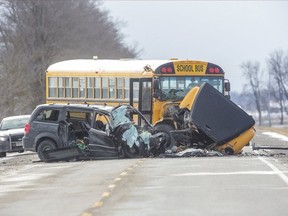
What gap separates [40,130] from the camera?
25047mm

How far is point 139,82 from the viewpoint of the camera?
30422 mm

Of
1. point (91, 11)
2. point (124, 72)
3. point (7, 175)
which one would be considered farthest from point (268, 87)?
point (7, 175)

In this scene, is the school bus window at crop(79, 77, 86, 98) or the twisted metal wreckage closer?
the twisted metal wreckage

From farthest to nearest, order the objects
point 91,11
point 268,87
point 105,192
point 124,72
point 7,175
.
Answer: point 268,87, point 91,11, point 124,72, point 7,175, point 105,192

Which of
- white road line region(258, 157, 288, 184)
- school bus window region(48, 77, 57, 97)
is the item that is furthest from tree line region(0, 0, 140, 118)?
white road line region(258, 157, 288, 184)

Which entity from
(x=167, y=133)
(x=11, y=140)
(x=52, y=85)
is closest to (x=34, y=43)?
(x=52, y=85)

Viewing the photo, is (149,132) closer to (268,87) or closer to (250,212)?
(250,212)

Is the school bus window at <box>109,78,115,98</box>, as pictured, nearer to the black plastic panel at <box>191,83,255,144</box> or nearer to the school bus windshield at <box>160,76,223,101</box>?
the school bus windshield at <box>160,76,223,101</box>

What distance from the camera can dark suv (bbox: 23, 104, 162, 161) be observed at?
24.3 metres

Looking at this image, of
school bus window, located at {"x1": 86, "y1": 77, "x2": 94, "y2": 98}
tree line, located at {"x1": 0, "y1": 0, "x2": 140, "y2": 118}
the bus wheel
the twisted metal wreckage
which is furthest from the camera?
tree line, located at {"x1": 0, "y1": 0, "x2": 140, "y2": 118}

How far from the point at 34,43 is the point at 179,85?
4253 centimetres

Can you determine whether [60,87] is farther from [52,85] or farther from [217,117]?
[217,117]

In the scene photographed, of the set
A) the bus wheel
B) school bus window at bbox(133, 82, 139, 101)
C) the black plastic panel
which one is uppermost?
school bus window at bbox(133, 82, 139, 101)

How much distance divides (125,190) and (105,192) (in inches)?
15.0
